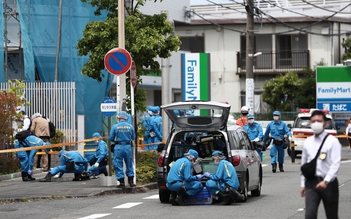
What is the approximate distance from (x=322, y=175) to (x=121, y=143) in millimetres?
8672

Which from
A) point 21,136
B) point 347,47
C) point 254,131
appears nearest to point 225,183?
point 254,131

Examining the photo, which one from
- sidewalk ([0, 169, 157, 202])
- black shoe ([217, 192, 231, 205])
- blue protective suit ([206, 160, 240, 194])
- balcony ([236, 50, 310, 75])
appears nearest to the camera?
blue protective suit ([206, 160, 240, 194])

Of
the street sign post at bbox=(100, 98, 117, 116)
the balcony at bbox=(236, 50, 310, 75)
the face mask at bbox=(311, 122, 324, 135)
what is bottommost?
the face mask at bbox=(311, 122, 324, 135)

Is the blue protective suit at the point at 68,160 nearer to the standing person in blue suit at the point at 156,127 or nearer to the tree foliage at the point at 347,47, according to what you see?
the standing person in blue suit at the point at 156,127

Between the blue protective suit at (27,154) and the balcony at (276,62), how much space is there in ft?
101

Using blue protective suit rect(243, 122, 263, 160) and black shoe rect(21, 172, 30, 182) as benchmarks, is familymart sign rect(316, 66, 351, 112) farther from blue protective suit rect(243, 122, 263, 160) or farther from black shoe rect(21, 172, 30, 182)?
black shoe rect(21, 172, 30, 182)

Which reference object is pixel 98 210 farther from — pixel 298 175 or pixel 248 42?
pixel 248 42

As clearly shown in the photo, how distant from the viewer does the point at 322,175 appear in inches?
399

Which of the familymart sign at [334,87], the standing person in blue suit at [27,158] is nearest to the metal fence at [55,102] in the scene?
the standing person in blue suit at [27,158]

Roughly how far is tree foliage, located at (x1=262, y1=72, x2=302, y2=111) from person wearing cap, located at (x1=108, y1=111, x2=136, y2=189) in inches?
1253

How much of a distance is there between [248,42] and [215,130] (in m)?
15.0

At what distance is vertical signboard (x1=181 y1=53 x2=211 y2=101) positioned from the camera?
3036 centimetres

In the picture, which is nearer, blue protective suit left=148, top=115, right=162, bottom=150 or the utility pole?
blue protective suit left=148, top=115, right=162, bottom=150

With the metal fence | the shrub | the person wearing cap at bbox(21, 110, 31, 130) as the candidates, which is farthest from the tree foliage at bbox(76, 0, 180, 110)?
the metal fence
